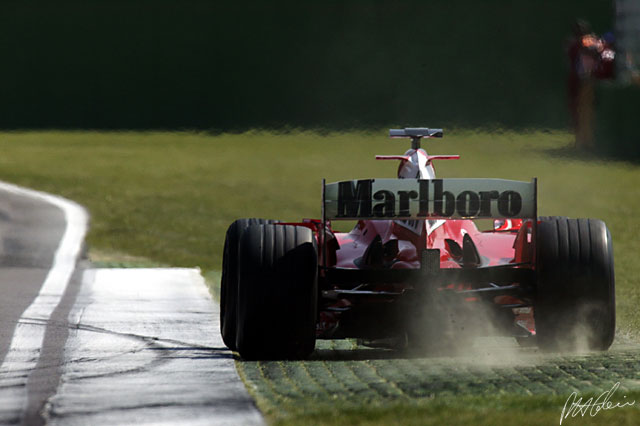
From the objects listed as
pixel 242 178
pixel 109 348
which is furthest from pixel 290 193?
pixel 109 348

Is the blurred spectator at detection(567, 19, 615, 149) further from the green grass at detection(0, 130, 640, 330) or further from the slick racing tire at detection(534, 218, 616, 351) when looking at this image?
the slick racing tire at detection(534, 218, 616, 351)

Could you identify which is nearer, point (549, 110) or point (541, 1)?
point (549, 110)

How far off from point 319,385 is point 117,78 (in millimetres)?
40188

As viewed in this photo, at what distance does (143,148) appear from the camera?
3688 cm

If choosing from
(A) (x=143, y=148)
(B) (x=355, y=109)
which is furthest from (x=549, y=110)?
(A) (x=143, y=148)

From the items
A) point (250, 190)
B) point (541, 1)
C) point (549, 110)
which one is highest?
point (541, 1)

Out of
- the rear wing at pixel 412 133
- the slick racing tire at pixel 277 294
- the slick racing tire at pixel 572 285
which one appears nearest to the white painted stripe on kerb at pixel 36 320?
the slick racing tire at pixel 277 294

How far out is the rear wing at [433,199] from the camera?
349 inches

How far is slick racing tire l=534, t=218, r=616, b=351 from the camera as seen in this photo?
8711 mm

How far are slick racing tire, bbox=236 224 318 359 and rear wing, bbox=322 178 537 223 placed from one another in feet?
1.53

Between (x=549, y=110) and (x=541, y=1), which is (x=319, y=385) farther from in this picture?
(x=541, y=1)

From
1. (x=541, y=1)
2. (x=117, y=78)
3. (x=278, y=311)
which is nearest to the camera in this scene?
(x=278, y=311)
